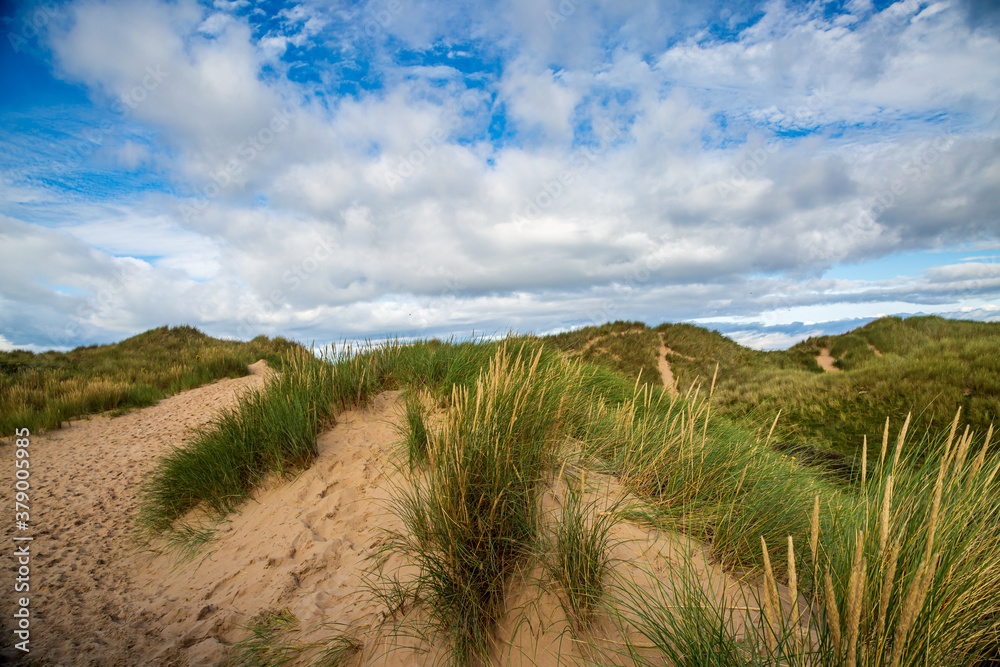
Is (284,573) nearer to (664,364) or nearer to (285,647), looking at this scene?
(285,647)

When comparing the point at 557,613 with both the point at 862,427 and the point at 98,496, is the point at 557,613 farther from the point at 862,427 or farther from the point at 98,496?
the point at 862,427

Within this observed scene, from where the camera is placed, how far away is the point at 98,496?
6.32 metres

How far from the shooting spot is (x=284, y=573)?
383cm

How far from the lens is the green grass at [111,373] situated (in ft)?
31.5

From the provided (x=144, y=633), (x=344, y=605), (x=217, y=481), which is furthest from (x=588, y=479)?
(x=217, y=481)

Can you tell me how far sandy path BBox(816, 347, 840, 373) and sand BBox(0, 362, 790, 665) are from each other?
62.0 feet

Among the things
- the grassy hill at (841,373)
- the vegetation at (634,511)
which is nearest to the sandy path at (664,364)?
the grassy hill at (841,373)

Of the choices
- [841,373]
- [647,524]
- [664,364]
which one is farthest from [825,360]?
[647,524]

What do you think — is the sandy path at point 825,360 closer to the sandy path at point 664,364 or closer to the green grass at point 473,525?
the sandy path at point 664,364

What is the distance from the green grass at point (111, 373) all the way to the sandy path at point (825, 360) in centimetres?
1963

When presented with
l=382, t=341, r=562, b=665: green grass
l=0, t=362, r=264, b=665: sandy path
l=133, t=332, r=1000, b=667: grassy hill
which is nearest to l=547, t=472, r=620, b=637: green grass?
l=133, t=332, r=1000, b=667: grassy hill

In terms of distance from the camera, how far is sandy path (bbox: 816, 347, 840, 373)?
18228mm

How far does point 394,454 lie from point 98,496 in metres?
4.78

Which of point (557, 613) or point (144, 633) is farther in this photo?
point (144, 633)
